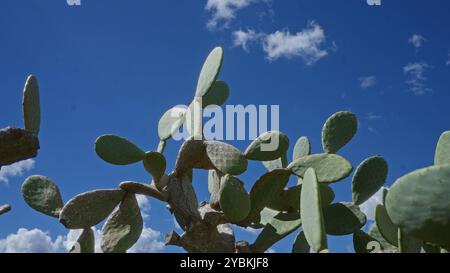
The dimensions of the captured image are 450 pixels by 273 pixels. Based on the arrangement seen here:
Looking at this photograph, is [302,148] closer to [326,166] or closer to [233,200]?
[326,166]

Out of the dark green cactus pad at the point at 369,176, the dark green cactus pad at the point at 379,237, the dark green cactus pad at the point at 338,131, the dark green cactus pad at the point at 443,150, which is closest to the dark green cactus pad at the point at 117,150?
the dark green cactus pad at the point at 338,131

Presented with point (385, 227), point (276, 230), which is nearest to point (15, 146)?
point (276, 230)

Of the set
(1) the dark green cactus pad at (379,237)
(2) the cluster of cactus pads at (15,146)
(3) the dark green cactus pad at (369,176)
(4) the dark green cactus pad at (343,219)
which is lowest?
(1) the dark green cactus pad at (379,237)

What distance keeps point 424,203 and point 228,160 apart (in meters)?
0.99

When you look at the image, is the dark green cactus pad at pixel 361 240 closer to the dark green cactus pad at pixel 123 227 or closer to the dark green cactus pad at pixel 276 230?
the dark green cactus pad at pixel 276 230

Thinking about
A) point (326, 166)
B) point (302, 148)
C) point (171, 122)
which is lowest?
point (326, 166)

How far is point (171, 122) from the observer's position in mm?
3113

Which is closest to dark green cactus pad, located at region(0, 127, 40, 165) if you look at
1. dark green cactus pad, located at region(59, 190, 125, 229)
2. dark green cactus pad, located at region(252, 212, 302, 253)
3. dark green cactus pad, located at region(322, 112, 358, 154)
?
dark green cactus pad, located at region(59, 190, 125, 229)

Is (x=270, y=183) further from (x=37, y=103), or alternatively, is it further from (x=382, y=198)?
(x=37, y=103)

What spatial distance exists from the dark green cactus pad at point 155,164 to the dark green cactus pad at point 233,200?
358mm

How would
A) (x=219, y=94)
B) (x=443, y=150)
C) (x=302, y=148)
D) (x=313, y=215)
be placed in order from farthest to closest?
(x=219, y=94)
(x=302, y=148)
(x=443, y=150)
(x=313, y=215)

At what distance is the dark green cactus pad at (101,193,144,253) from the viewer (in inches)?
98.3

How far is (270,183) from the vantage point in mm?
2449

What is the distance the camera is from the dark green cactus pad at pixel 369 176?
8.58 ft
